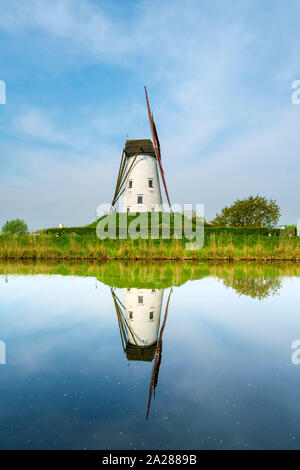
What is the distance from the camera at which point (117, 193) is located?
2962cm

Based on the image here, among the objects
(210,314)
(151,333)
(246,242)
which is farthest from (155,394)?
(246,242)

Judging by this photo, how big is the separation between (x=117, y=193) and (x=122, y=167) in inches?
101

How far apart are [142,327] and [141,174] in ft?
83.1

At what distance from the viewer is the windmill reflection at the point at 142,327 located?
323 centimetres

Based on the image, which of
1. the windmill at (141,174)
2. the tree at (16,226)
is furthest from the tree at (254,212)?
the tree at (16,226)

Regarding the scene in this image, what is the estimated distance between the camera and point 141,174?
2845 cm

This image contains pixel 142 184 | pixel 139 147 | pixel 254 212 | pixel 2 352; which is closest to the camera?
pixel 2 352

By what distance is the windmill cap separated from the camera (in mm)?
28391

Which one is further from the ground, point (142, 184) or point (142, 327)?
point (142, 184)

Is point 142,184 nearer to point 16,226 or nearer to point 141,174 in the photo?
point 141,174

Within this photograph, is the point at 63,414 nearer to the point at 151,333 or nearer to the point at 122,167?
the point at 151,333

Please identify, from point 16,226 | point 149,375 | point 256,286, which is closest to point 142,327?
point 149,375

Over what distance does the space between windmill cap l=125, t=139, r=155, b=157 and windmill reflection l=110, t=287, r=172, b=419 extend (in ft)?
77.9

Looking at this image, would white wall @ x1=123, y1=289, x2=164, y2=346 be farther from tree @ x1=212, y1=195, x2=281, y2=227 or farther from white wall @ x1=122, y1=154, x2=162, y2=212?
tree @ x1=212, y1=195, x2=281, y2=227
